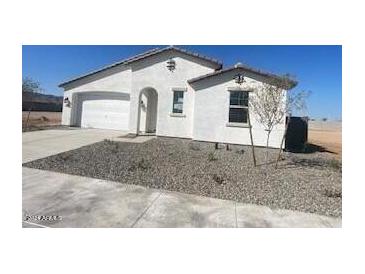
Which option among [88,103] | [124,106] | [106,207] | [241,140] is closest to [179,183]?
[106,207]

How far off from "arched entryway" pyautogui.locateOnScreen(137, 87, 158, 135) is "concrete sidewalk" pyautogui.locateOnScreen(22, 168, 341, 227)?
28.3ft

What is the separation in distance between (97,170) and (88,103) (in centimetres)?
1094

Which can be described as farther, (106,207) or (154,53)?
(154,53)

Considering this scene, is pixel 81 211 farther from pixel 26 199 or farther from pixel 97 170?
pixel 97 170

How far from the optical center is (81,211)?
4.29 meters

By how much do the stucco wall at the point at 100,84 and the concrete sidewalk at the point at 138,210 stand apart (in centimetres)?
1077

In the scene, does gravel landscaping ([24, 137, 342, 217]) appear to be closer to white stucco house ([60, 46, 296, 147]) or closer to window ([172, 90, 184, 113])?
white stucco house ([60, 46, 296, 147])

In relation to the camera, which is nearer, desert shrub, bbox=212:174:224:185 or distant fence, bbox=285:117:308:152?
desert shrub, bbox=212:174:224:185

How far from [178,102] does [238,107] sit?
297 centimetres

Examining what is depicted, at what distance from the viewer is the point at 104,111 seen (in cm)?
1576

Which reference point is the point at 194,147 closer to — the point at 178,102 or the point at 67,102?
the point at 178,102

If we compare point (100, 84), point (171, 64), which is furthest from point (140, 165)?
point (100, 84)

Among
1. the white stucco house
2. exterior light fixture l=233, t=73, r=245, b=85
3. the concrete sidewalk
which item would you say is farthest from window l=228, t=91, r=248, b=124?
the concrete sidewalk

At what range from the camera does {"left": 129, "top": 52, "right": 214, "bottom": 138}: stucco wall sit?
1219 cm
